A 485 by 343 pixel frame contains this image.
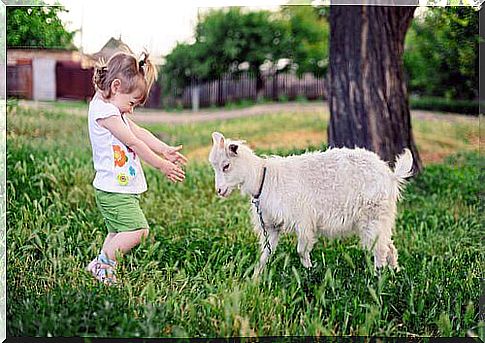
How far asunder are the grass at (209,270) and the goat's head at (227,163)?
561 mm

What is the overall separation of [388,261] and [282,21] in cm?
1596

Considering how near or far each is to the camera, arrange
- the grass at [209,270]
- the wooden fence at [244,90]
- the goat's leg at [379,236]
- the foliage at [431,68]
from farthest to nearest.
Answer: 1. the wooden fence at [244,90]
2. the foliage at [431,68]
3. the goat's leg at [379,236]
4. the grass at [209,270]

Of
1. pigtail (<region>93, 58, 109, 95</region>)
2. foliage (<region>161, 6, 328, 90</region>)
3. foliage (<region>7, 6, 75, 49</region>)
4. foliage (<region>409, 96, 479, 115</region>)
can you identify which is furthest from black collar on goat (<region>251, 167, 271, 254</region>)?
foliage (<region>161, 6, 328, 90</region>)

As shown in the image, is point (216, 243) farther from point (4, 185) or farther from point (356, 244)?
point (4, 185)

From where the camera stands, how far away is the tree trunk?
780cm

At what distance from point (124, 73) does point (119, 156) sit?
577 millimetres

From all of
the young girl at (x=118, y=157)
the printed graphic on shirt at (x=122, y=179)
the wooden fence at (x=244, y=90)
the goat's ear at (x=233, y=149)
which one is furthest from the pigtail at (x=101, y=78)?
the wooden fence at (x=244, y=90)

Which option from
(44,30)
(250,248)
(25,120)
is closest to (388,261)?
(250,248)

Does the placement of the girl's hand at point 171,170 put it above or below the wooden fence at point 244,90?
below

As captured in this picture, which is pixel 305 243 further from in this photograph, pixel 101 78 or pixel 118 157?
pixel 101 78

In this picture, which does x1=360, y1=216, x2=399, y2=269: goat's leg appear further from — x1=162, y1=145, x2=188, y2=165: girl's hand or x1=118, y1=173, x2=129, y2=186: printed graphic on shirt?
x1=118, y1=173, x2=129, y2=186: printed graphic on shirt

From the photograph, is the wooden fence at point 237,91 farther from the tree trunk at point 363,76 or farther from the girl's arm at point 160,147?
the girl's arm at point 160,147

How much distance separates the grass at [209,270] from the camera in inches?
157

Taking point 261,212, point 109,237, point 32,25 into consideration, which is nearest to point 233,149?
point 261,212
